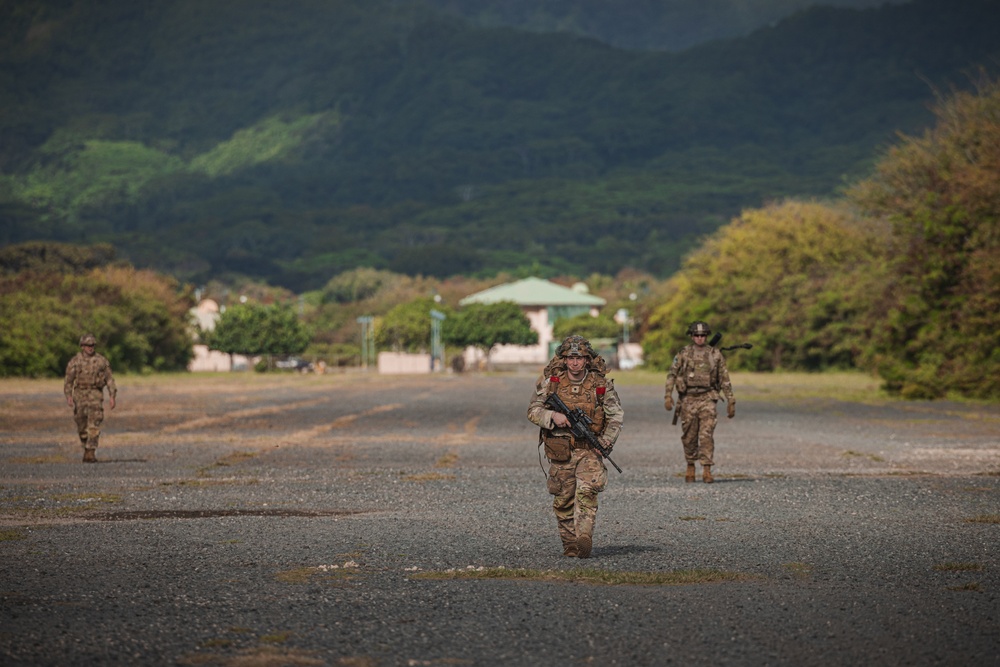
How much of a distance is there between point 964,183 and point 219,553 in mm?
37992

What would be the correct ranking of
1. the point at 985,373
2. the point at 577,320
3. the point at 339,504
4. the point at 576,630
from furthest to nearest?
the point at 577,320, the point at 985,373, the point at 339,504, the point at 576,630

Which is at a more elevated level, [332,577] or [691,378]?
[691,378]

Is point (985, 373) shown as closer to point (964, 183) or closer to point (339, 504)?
point (964, 183)

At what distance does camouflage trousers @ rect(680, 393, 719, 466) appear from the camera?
18500mm

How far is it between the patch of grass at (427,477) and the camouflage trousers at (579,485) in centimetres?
830

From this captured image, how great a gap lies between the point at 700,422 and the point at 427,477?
414cm

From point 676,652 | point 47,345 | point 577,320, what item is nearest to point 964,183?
point 676,652

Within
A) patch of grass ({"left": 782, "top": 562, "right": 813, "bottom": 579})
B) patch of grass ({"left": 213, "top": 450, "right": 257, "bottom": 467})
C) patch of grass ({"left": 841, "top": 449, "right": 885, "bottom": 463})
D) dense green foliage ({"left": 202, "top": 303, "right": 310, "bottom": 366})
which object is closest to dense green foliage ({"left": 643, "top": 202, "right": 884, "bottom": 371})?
dense green foliage ({"left": 202, "top": 303, "right": 310, "bottom": 366})

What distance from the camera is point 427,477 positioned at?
2009cm

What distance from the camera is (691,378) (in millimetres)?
18484

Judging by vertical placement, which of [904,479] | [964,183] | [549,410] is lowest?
[904,479]

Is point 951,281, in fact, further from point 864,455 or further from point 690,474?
point 690,474

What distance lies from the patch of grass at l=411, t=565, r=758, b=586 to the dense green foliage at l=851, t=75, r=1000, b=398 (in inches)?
1322

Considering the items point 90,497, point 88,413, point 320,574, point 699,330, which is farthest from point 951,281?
point 320,574
